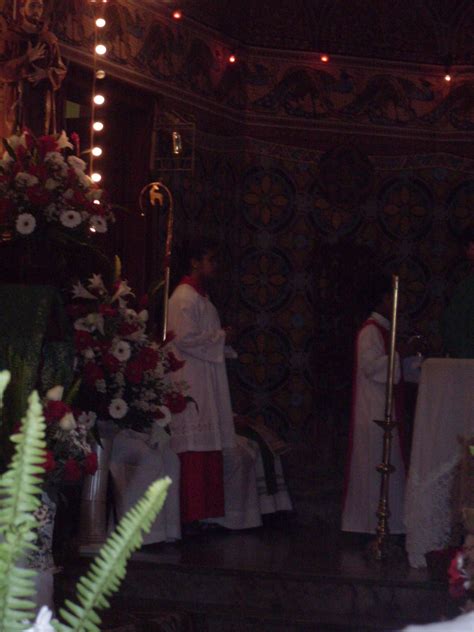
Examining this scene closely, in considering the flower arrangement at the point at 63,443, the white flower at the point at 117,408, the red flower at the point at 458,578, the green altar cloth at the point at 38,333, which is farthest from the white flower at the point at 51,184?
the red flower at the point at 458,578

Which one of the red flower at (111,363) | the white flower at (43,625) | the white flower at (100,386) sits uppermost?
the white flower at (43,625)

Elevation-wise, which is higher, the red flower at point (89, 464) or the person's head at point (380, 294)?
the person's head at point (380, 294)

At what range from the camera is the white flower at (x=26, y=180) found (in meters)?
4.97

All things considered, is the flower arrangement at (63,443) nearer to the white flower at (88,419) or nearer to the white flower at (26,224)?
the white flower at (88,419)

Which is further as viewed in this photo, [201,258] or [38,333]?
[201,258]

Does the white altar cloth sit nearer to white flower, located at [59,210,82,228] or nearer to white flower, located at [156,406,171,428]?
white flower, located at [156,406,171,428]

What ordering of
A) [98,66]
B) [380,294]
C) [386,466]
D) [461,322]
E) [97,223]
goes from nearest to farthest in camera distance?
[97,223], [386,466], [461,322], [380,294], [98,66]

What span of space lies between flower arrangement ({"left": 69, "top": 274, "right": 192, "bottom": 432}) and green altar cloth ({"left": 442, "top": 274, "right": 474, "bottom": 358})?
230 cm

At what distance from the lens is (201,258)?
7293 millimetres

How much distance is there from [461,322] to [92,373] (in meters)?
2.75

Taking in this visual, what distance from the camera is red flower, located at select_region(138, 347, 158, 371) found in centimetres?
522

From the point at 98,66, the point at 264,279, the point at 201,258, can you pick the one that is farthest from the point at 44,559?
the point at 264,279

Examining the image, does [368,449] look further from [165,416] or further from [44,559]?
[44,559]

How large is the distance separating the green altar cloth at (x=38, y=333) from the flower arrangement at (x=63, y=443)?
158 millimetres
